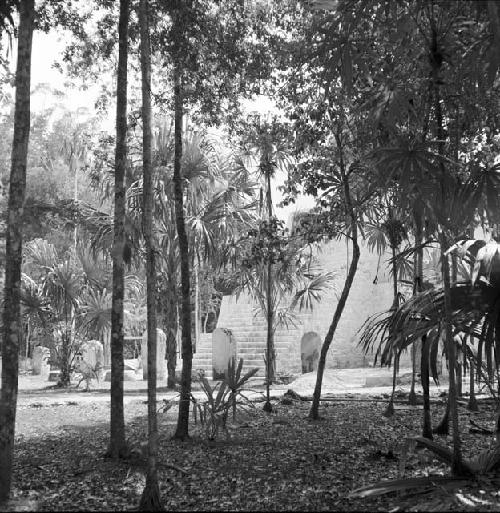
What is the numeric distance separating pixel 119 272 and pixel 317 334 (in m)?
13.4

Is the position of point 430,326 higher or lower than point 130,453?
higher

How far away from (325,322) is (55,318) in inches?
306

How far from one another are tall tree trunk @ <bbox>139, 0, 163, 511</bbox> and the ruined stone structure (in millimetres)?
13466

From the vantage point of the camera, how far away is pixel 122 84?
6266mm

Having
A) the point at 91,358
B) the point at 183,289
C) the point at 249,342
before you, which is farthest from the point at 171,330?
the point at 183,289

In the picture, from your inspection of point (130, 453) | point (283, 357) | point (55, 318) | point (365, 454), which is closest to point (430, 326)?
point (365, 454)

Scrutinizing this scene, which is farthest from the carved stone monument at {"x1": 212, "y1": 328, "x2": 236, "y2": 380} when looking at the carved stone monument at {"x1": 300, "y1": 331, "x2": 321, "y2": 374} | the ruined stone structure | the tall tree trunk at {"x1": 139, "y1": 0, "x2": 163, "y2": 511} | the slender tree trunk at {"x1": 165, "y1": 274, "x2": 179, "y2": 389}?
the tall tree trunk at {"x1": 139, "y1": 0, "x2": 163, "y2": 511}

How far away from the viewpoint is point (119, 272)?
636 cm

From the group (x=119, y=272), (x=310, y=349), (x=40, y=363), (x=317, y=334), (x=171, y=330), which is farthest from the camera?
(x=40, y=363)

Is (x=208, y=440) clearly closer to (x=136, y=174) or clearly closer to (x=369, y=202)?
(x=369, y=202)

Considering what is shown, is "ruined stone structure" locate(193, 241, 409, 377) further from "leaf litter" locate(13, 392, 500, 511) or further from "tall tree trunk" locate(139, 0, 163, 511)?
"tall tree trunk" locate(139, 0, 163, 511)

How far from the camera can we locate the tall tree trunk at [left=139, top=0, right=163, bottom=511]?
14.4ft

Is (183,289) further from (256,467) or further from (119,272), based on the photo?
(256,467)

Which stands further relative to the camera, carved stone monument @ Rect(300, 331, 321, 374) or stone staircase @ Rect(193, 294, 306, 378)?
carved stone monument @ Rect(300, 331, 321, 374)
